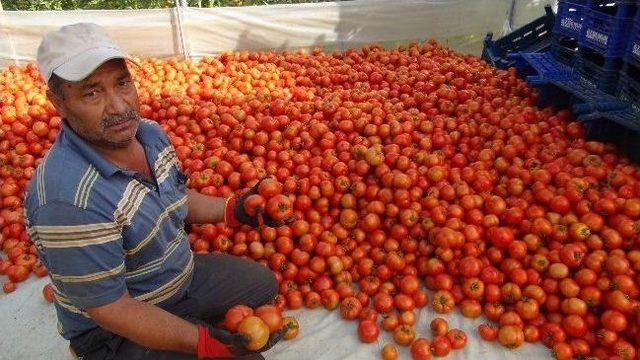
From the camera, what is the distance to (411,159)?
12.6 feet

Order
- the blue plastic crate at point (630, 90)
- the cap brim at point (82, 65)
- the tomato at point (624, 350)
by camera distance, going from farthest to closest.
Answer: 1. the blue plastic crate at point (630, 90)
2. the tomato at point (624, 350)
3. the cap brim at point (82, 65)

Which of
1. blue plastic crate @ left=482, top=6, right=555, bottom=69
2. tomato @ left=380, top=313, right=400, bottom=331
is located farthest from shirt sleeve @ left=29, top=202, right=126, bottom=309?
blue plastic crate @ left=482, top=6, right=555, bottom=69

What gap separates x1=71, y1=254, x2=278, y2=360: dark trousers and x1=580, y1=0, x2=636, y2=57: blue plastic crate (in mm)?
3218

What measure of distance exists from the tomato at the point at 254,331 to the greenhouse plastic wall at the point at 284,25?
18.2 ft

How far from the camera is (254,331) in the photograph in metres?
2.14

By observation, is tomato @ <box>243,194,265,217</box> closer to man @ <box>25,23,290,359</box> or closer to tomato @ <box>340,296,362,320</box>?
man @ <box>25,23,290,359</box>

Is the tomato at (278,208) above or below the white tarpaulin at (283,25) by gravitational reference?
below

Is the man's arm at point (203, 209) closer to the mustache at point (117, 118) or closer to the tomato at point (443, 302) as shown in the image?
the mustache at point (117, 118)

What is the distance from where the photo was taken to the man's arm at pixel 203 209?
9.51ft

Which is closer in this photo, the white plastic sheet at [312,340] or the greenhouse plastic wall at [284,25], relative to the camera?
the white plastic sheet at [312,340]

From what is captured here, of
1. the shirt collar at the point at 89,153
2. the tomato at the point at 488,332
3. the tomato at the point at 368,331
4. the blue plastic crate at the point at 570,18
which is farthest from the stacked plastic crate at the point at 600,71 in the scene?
the shirt collar at the point at 89,153

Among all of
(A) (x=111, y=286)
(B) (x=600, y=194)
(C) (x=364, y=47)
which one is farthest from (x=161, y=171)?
(C) (x=364, y=47)

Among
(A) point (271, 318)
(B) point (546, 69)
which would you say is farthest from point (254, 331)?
(B) point (546, 69)

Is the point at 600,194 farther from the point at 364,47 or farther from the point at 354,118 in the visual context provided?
the point at 364,47
